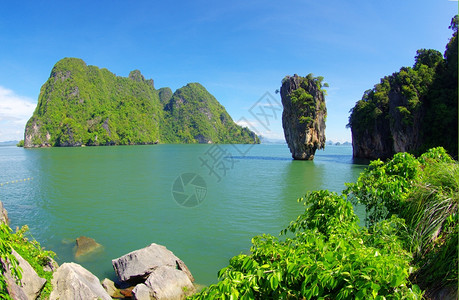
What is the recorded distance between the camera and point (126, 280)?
25.2 feet

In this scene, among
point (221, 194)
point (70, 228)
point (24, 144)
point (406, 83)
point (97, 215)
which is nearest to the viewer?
point (70, 228)

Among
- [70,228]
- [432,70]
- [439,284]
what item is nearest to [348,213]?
[439,284]

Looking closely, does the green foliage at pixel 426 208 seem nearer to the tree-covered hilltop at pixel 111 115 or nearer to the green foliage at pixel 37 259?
the green foliage at pixel 37 259

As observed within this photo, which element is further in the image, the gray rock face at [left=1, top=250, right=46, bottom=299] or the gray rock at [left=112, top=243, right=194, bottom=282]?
the gray rock at [left=112, top=243, right=194, bottom=282]

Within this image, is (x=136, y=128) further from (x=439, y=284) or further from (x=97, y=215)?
(x=439, y=284)

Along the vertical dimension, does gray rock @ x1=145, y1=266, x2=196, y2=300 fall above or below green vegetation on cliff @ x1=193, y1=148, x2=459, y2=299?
below

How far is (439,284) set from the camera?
3027 mm

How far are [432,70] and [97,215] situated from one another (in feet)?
127

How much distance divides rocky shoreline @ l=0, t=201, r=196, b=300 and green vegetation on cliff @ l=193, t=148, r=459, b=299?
4.09 meters

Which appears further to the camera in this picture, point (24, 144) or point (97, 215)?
point (24, 144)

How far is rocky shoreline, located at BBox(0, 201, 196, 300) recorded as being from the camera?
220 inches

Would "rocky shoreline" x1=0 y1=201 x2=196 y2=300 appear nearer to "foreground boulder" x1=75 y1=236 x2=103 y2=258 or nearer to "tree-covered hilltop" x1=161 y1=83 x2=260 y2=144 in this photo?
"foreground boulder" x1=75 y1=236 x2=103 y2=258

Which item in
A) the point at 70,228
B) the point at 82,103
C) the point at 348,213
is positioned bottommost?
the point at 70,228

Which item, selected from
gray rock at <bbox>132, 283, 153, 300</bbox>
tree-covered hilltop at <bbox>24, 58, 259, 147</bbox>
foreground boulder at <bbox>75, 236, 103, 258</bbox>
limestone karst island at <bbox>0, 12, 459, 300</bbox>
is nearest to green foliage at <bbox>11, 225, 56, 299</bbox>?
limestone karst island at <bbox>0, 12, 459, 300</bbox>
